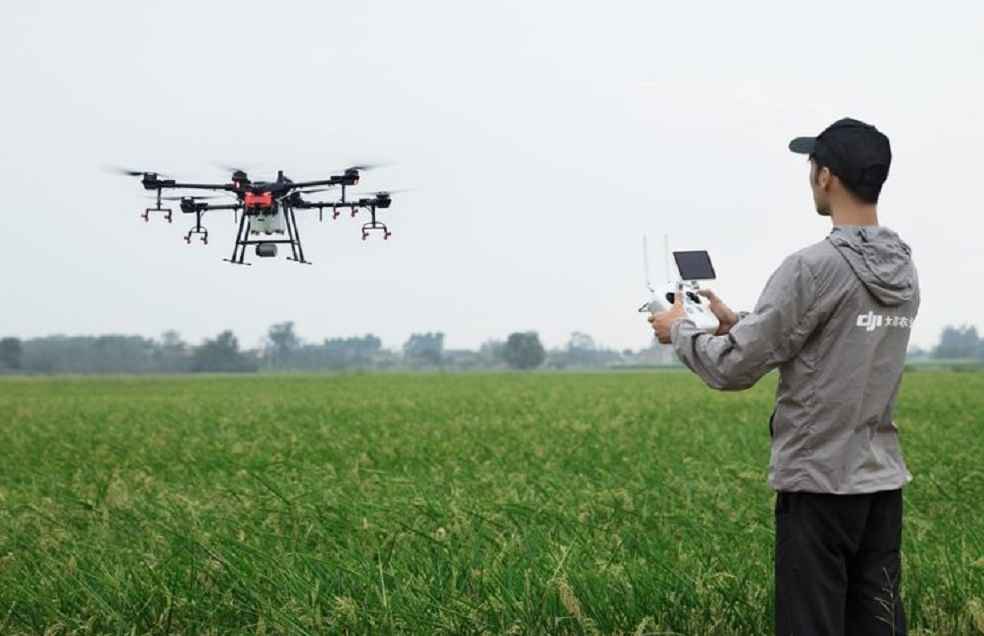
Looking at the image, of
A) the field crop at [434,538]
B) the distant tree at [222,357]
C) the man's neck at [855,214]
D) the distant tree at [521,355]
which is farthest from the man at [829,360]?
the distant tree at [521,355]

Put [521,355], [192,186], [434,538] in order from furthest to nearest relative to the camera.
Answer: [521,355] → [434,538] → [192,186]

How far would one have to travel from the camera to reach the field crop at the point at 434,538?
485 cm

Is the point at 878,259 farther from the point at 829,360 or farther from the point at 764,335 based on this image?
the point at 764,335

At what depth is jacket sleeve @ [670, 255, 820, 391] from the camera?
10.8 feet

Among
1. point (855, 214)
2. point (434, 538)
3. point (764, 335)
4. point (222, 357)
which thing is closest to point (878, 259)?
point (855, 214)

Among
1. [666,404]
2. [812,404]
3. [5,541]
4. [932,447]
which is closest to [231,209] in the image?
[812,404]

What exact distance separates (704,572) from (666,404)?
65.4 ft

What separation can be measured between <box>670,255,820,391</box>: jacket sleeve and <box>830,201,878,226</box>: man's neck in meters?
0.24

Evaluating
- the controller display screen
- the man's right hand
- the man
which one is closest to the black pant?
the man

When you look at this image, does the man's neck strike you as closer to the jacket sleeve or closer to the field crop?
the jacket sleeve

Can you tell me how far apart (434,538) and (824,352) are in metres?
3.22

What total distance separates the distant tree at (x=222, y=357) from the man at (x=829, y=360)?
378cm

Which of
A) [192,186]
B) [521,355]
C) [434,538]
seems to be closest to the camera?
[192,186]

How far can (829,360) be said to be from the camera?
3387 mm
